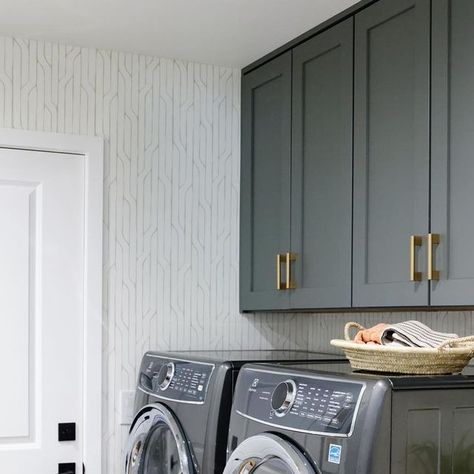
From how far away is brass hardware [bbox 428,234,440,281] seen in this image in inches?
86.1

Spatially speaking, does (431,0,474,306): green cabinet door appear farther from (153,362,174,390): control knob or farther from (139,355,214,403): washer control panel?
(153,362,174,390): control knob

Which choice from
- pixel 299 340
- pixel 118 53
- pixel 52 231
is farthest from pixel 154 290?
pixel 118 53

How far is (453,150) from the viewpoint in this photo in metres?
2.16

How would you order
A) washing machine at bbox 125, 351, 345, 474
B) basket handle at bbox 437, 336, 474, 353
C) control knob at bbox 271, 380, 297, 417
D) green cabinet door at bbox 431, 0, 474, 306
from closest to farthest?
basket handle at bbox 437, 336, 474, 353 < control knob at bbox 271, 380, 297, 417 < green cabinet door at bbox 431, 0, 474, 306 < washing machine at bbox 125, 351, 345, 474

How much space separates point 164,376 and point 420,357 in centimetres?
114

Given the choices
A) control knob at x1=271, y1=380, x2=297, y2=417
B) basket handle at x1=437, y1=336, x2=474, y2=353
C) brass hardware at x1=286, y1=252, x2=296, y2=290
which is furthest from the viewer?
brass hardware at x1=286, y1=252, x2=296, y2=290

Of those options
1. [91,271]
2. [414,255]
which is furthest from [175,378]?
[414,255]

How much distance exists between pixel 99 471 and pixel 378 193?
1407mm

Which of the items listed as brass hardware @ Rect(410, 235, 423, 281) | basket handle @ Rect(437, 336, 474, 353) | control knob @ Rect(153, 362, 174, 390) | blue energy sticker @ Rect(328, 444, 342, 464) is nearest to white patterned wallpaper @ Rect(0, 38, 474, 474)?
control knob @ Rect(153, 362, 174, 390)

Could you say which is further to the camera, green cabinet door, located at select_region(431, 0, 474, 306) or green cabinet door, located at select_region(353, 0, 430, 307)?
green cabinet door, located at select_region(353, 0, 430, 307)

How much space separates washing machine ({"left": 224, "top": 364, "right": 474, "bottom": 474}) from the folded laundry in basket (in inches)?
3.7

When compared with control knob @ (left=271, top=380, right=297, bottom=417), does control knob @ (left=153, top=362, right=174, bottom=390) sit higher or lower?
lower

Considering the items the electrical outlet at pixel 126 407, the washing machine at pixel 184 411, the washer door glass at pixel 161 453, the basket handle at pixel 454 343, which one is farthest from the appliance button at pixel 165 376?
the basket handle at pixel 454 343

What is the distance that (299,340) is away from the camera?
344cm
